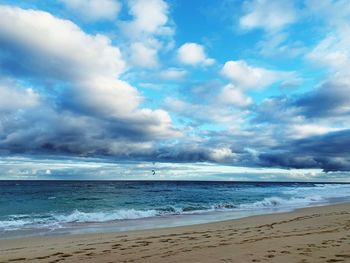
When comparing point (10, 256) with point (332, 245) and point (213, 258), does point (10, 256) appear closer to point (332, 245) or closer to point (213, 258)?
point (213, 258)

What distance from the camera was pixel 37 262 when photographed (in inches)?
330

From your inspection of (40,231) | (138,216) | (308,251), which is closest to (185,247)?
(308,251)

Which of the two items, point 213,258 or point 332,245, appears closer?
point 213,258

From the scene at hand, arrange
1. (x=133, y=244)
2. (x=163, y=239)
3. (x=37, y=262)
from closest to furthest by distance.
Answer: (x=37, y=262)
(x=133, y=244)
(x=163, y=239)

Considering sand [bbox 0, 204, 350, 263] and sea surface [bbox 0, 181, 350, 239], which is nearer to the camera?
sand [bbox 0, 204, 350, 263]

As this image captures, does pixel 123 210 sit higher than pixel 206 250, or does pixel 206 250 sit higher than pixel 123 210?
pixel 123 210

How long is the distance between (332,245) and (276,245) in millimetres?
1403

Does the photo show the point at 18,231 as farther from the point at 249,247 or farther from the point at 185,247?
the point at 249,247

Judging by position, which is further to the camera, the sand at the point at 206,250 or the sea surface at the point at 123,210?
the sea surface at the point at 123,210

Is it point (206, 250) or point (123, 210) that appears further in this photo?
point (123, 210)

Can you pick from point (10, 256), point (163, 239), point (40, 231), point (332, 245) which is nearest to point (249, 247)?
point (332, 245)

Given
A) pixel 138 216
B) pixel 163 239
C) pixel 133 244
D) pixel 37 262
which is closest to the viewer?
pixel 37 262

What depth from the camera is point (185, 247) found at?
31.0ft

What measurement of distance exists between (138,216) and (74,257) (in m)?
15.0
